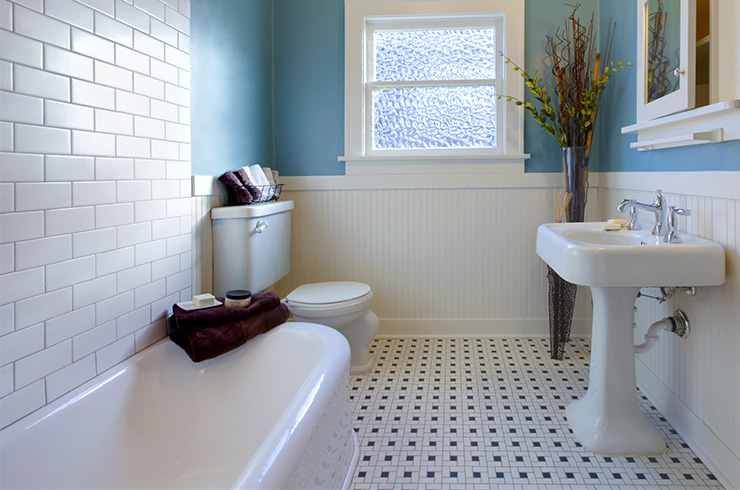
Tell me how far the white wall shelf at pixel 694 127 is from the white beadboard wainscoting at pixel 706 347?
0.13 metres

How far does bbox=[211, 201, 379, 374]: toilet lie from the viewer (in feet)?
8.36

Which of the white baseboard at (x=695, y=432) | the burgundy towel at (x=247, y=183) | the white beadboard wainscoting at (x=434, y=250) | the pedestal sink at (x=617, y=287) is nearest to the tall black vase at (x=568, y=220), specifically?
the white beadboard wainscoting at (x=434, y=250)

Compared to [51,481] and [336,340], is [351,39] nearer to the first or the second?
[336,340]

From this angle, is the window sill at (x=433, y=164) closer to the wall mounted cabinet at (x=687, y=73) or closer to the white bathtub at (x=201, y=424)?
the wall mounted cabinet at (x=687, y=73)

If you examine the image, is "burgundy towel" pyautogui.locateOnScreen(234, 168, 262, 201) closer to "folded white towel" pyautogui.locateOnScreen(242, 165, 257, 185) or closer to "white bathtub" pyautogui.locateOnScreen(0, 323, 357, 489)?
"folded white towel" pyautogui.locateOnScreen(242, 165, 257, 185)

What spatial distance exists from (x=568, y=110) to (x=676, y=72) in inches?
40.2

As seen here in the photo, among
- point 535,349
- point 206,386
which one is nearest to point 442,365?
point 535,349

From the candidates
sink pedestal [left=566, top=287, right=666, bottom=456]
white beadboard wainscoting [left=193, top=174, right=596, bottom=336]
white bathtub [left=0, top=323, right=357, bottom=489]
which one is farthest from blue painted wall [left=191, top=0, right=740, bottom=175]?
white bathtub [left=0, top=323, right=357, bottom=489]

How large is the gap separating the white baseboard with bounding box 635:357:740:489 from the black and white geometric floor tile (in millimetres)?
33

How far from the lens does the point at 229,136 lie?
2.79 m

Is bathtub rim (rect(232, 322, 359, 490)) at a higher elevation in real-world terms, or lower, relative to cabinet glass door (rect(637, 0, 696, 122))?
lower

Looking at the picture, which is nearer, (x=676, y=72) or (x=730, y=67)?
(x=730, y=67)

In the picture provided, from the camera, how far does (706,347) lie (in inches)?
80.0

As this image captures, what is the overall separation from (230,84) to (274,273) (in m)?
0.99
